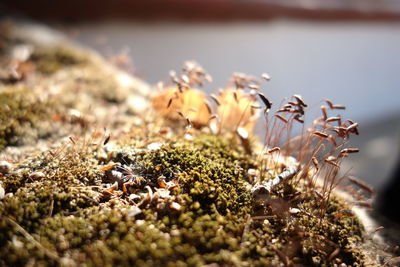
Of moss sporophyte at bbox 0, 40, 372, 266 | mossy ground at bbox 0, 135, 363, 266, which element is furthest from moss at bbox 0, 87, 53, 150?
mossy ground at bbox 0, 135, 363, 266

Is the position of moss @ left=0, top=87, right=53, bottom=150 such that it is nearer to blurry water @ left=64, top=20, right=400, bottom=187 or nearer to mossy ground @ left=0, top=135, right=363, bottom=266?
mossy ground @ left=0, top=135, right=363, bottom=266

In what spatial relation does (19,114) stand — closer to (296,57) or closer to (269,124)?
(269,124)

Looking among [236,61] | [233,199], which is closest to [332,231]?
[233,199]

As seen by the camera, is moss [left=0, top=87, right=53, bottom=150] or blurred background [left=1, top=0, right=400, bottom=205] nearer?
moss [left=0, top=87, right=53, bottom=150]

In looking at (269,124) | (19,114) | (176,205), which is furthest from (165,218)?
(19,114)

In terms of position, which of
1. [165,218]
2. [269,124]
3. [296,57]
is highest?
[296,57]

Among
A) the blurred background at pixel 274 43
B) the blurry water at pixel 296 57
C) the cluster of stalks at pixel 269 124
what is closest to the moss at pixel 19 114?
the cluster of stalks at pixel 269 124
